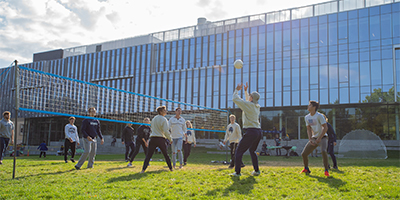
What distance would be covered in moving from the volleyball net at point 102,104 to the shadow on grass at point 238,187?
4712 millimetres

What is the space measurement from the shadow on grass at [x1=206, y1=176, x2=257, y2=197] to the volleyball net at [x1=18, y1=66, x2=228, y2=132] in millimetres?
4712

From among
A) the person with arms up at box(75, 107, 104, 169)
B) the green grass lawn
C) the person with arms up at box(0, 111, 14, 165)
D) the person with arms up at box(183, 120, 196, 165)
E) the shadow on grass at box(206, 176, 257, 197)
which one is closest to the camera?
the green grass lawn

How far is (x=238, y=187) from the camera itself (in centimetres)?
555

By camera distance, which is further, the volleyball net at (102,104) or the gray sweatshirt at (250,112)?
the volleyball net at (102,104)

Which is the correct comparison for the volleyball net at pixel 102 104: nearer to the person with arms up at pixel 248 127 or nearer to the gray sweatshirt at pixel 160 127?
the gray sweatshirt at pixel 160 127

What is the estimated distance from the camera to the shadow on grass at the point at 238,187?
5.12 meters

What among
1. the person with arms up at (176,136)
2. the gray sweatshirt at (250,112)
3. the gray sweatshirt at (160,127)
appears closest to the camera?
the gray sweatshirt at (250,112)

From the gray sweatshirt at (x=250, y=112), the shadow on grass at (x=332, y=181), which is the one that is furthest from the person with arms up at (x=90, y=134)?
the shadow on grass at (x=332, y=181)

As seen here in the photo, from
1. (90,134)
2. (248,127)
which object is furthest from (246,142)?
(90,134)

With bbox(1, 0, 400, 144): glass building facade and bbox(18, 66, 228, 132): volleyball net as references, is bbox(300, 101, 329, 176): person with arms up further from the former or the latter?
bbox(1, 0, 400, 144): glass building facade

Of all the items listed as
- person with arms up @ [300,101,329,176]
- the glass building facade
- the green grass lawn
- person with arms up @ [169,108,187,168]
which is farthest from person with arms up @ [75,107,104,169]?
A: the glass building facade

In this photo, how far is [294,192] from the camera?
17.0 feet

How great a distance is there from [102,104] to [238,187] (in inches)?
1397

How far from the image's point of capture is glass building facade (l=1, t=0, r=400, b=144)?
2998 centimetres
